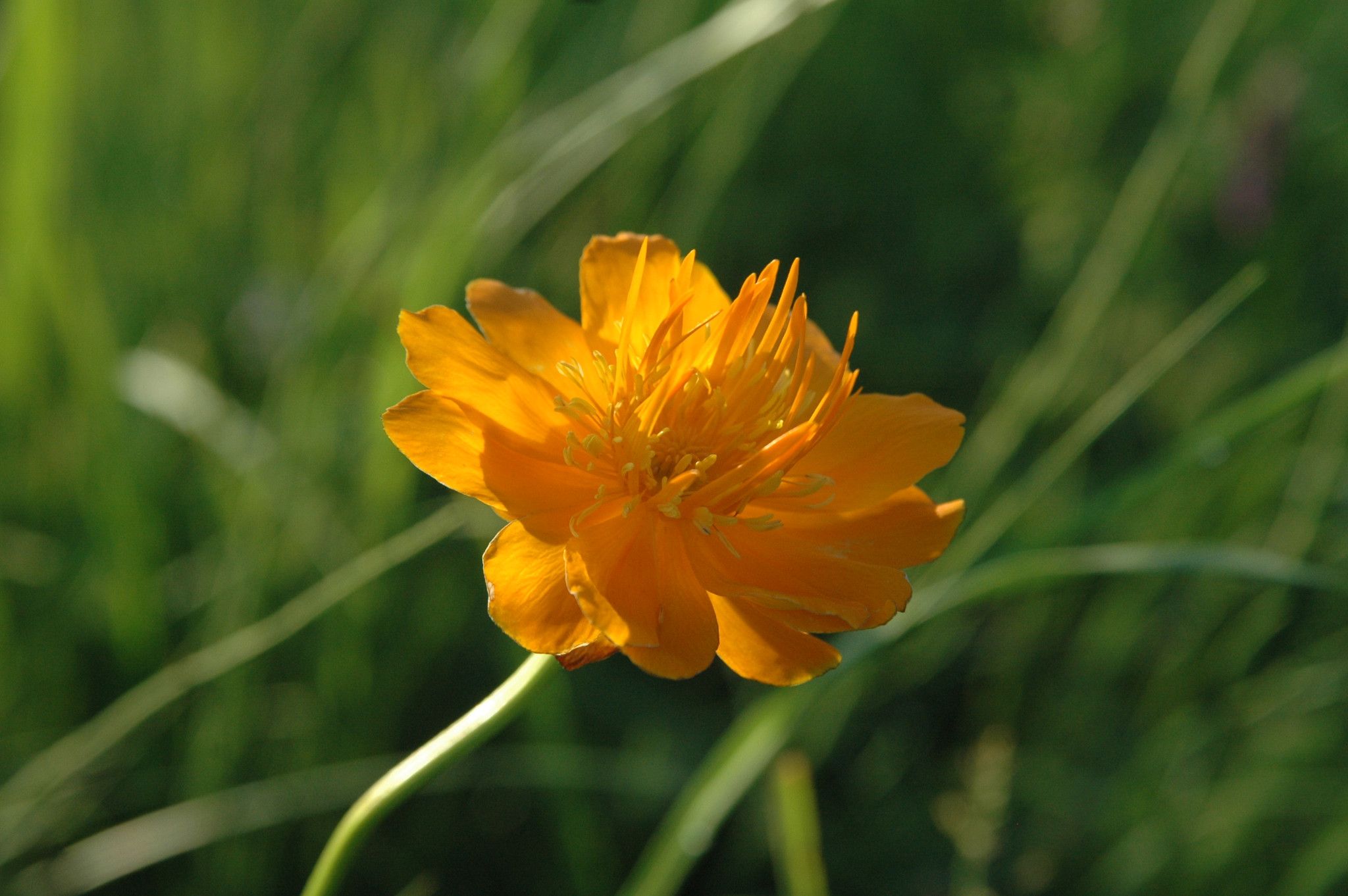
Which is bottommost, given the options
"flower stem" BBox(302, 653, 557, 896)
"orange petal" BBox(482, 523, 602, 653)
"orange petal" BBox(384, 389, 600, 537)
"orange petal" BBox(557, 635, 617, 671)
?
"orange petal" BBox(557, 635, 617, 671)

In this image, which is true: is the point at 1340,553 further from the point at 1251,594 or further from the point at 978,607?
the point at 978,607

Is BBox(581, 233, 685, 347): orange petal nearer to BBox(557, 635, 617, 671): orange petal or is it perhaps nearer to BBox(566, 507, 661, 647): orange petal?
BBox(566, 507, 661, 647): orange petal

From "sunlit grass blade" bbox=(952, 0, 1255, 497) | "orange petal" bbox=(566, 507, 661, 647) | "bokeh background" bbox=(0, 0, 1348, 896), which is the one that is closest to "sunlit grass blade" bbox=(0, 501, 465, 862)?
"bokeh background" bbox=(0, 0, 1348, 896)

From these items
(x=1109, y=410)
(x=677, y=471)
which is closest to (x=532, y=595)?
(x=677, y=471)

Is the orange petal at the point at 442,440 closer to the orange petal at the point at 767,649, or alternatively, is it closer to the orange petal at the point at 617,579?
the orange petal at the point at 617,579

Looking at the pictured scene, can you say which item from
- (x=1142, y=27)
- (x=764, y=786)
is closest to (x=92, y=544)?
(x=764, y=786)

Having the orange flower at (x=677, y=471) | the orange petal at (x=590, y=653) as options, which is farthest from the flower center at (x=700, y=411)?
the orange petal at (x=590, y=653)

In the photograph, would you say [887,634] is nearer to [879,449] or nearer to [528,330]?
[879,449]
